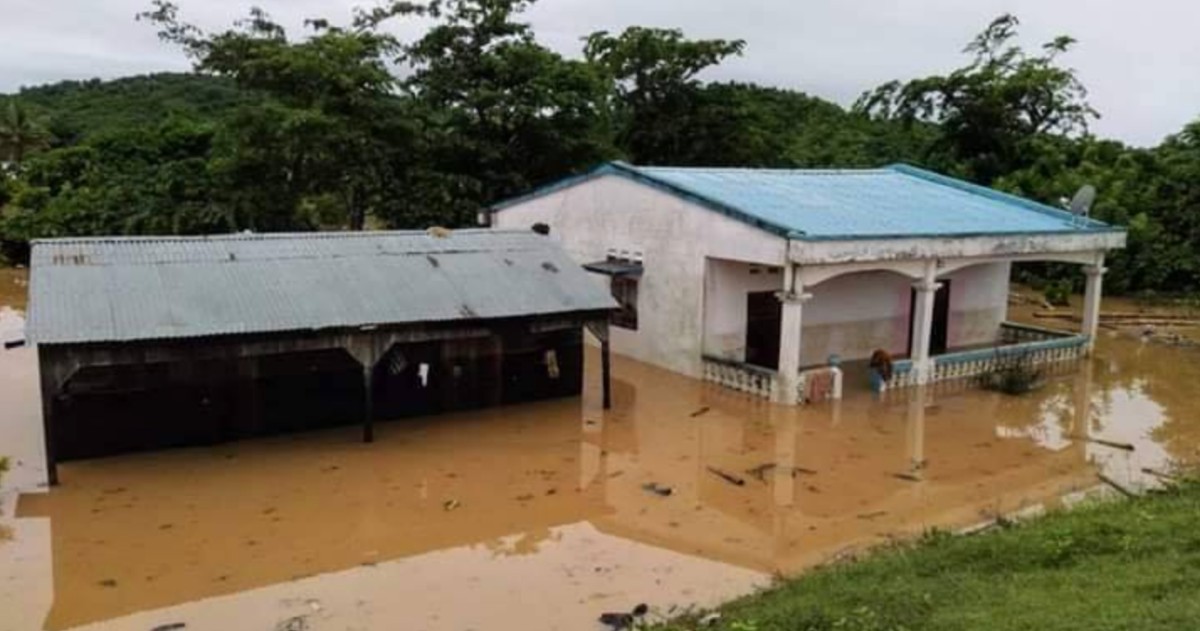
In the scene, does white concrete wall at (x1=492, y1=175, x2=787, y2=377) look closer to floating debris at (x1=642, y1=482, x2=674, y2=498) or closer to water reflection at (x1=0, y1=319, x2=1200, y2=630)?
water reflection at (x1=0, y1=319, x2=1200, y2=630)

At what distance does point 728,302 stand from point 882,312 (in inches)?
165

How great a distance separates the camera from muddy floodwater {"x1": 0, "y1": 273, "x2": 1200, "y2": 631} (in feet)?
29.3

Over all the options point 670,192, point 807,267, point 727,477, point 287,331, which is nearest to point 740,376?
point 807,267

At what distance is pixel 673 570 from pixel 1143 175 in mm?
31877

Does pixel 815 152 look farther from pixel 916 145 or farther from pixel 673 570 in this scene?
pixel 673 570

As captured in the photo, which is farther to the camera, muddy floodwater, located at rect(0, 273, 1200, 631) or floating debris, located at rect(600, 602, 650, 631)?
muddy floodwater, located at rect(0, 273, 1200, 631)

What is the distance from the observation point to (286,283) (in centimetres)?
1384

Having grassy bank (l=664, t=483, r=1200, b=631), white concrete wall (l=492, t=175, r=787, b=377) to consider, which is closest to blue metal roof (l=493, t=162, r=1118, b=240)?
white concrete wall (l=492, t=175, r=787, b=377)

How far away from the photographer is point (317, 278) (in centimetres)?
1415

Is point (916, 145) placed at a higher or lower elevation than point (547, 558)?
higher

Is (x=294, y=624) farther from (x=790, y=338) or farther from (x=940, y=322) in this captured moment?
(x=940, y=322)

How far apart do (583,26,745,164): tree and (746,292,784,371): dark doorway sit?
1632cm

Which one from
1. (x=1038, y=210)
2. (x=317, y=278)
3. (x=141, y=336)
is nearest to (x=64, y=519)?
(x=141, y=336)

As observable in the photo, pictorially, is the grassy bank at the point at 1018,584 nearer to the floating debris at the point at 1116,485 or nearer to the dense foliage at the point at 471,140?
the floating debris at the point at 1116,485
